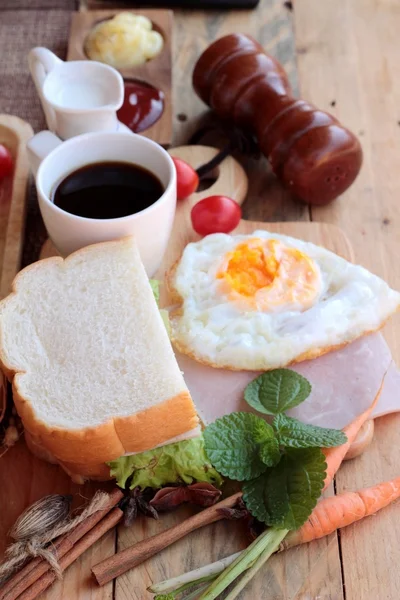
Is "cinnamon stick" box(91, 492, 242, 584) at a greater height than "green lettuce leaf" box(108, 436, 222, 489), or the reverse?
"green lettuce leaf" box(108, 436, 222, 489)

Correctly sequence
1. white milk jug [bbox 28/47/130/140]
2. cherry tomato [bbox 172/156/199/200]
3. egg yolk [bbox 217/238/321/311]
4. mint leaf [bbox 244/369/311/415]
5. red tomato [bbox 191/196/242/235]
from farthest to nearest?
cherry tomato [bbox 172/156/199/200] → red tomato [bbox 191/196/242/235] → white milk jug [bbox 28/47/130/140] → egg yolk [bbox 217/238/321/311] → mint leaf [bbox 244/369/311/415]

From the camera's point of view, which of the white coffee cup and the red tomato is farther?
the red tomato

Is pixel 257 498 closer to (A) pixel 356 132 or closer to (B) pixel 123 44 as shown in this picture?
(A) pixel 356 132

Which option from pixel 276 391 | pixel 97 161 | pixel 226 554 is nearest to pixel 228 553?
pixel 226 554

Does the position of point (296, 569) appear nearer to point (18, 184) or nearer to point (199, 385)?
point (199, 385)

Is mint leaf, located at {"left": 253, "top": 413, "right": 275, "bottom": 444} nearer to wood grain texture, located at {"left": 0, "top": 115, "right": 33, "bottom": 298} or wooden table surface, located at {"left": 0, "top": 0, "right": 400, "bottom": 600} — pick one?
wooden table surface, located at {"left": 0, "top": 0, "right": 400, "bottom": 600}

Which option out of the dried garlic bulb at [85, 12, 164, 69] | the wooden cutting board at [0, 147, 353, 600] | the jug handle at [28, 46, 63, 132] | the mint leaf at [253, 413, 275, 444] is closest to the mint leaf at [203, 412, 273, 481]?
the mint leaf at [253, 413, 275, 444]
